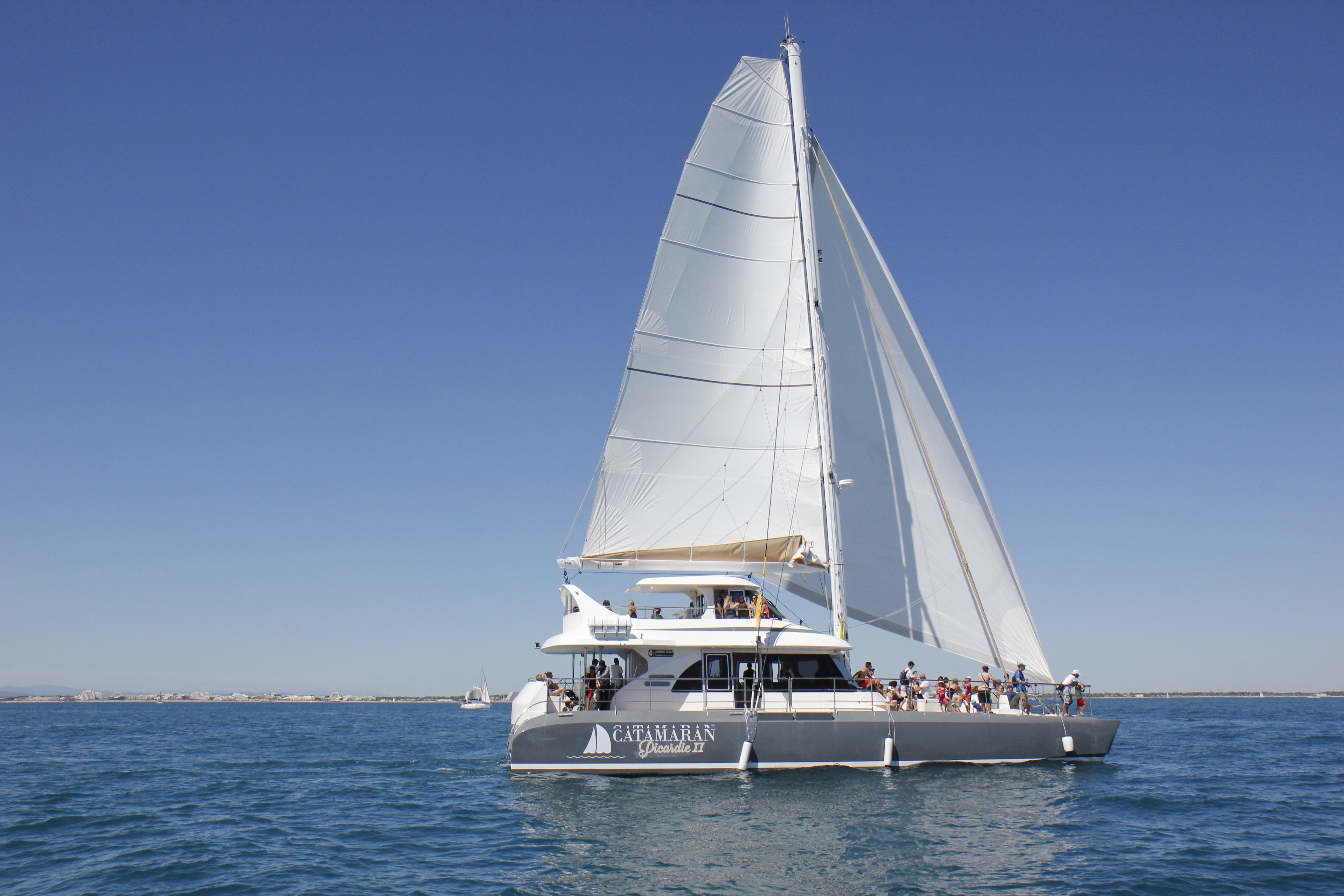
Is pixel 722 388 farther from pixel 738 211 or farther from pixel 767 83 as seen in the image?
pixel 767 83

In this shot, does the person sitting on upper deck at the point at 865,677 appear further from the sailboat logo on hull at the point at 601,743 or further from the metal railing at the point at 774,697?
the sailboat logo on hull at the point at 601,743

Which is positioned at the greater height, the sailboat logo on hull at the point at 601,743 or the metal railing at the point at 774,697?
the metal railing at the point at 774,697

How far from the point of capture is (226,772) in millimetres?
21812

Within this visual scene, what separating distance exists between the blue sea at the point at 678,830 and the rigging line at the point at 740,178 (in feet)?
43.8

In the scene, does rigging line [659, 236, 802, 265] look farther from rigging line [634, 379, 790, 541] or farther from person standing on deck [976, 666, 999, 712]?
person standing on deck [976, 666, 999, 712]

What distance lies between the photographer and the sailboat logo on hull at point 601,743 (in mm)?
16656

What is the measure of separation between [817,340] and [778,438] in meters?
2.42

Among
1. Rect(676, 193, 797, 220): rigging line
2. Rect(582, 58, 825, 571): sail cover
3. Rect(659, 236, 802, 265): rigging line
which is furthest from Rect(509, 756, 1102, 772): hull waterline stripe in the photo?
Rect(676, 193, 797, 220): rigging line

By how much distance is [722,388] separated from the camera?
20500 millimetres

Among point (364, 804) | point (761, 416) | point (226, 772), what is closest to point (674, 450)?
point (761, 416)

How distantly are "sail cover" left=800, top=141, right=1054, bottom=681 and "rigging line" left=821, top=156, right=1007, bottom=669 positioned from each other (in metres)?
0.03

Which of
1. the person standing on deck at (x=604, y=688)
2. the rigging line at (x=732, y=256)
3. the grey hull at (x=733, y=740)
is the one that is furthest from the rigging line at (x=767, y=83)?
the grey hull at (x=733, y=740)

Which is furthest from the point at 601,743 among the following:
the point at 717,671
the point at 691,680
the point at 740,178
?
the point at 740,178

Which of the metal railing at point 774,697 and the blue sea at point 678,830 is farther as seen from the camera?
the metal railing at point 774,697
